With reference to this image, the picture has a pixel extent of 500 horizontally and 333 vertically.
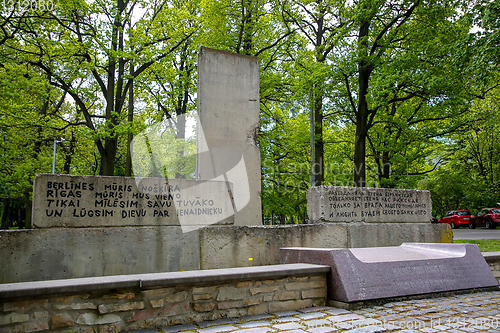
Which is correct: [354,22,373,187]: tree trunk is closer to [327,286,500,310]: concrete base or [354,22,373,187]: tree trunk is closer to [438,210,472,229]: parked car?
[327,286,500,310]: concrete base

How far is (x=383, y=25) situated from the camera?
52.6 feet

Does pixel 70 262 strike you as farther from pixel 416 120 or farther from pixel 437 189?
pixel 437 189

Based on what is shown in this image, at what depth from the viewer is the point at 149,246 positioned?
619cm

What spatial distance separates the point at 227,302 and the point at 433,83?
41.1ft

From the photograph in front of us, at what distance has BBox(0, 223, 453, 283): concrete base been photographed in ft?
17.4

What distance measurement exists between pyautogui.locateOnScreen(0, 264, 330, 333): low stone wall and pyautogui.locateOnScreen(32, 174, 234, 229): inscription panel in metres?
2.07

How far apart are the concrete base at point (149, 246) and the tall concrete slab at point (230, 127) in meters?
1.46

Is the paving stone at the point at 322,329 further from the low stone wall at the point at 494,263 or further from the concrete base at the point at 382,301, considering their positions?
the low stone wall at the point at 494,263

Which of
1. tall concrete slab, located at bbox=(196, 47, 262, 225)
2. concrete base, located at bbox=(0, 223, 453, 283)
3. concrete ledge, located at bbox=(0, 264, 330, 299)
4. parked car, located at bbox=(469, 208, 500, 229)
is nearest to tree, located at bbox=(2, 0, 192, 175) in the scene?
tall concrete slab, located at bbox=(196, 47, 262, 225)

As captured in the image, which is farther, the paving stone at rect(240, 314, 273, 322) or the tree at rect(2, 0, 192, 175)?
the tree at rect(2, 0, 192, 175)

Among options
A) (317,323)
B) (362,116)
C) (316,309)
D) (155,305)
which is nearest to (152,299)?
(155,305)

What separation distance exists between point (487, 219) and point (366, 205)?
23.6 m

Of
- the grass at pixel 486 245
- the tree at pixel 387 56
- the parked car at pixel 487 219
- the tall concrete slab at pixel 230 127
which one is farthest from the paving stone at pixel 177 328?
the parked car at pixel 487 219

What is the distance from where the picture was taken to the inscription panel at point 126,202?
5.51 meters
